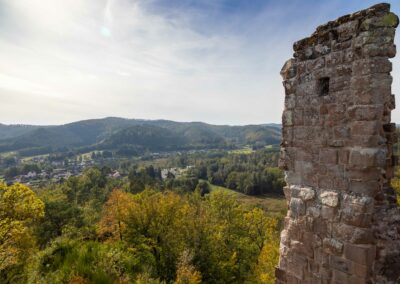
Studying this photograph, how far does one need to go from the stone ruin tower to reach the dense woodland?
727 cm

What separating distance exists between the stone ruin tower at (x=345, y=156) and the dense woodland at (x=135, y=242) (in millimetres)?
7269

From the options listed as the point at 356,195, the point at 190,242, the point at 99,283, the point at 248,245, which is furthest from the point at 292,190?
the point at 248,245

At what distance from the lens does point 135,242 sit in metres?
20.5

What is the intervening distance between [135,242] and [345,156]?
1913 centimetres

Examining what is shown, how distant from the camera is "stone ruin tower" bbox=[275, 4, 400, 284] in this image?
3629 mm

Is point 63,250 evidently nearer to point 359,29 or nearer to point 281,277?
point 281,277

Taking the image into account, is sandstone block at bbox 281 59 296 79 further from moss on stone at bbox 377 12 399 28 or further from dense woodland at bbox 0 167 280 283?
dense woodland at bbox 0 167 280 283

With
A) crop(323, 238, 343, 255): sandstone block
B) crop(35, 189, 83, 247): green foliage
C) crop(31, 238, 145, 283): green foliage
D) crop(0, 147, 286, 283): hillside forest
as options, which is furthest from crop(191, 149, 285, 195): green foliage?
crop(323, 238, 343, 255): sandstone block

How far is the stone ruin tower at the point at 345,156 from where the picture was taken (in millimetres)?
3629

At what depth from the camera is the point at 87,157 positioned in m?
176

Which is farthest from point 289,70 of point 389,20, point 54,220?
point 54,220

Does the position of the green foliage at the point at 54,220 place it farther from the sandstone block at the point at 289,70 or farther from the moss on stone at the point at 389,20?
the moss on stone at the point at 389,20

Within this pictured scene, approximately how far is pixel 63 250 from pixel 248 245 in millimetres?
17594

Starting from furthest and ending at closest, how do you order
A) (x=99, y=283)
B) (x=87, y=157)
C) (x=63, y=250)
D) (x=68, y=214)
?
1. (x=87, y=157)
2. (x=68, y=214)
3. (x=63, y=250)
4. (x=99, y=283)
